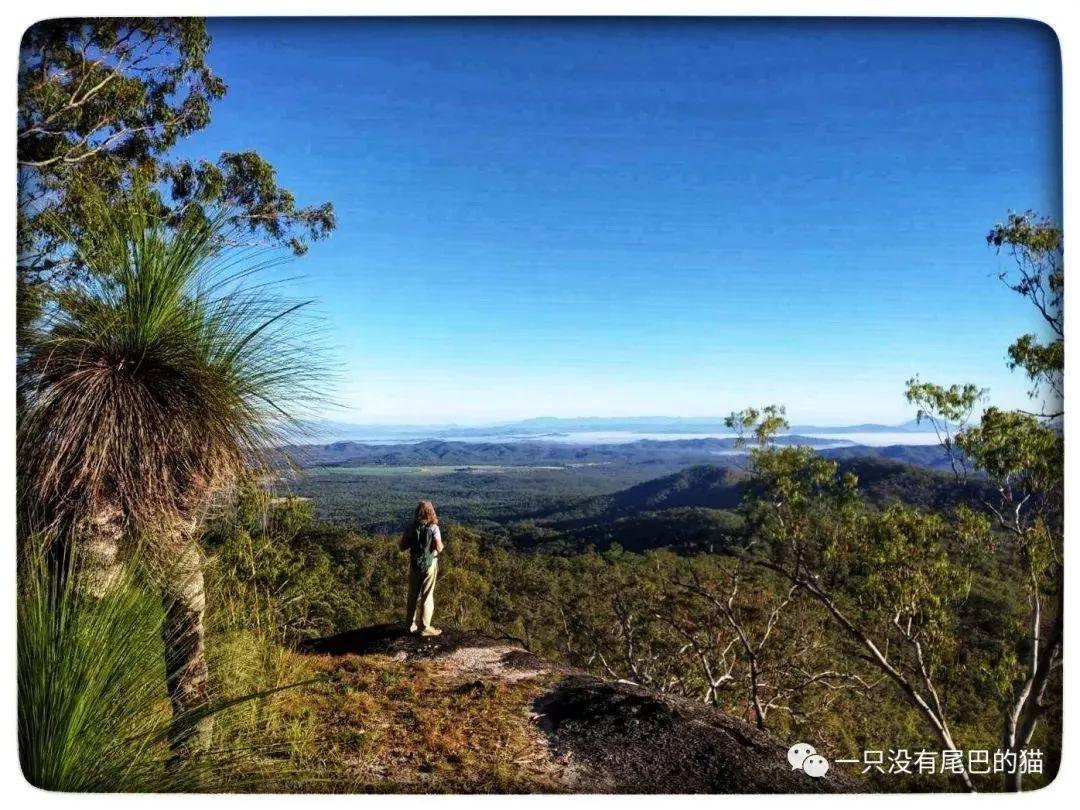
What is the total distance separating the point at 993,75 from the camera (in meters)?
3.18

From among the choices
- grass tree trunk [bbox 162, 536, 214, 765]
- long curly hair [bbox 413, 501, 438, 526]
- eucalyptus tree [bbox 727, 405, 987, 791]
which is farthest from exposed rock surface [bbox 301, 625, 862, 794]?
eucalyptus tree [bbox 727, 405, 987, 791]

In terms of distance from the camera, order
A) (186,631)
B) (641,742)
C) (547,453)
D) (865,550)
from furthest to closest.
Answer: (547,453) → (865,550) → (641,742) → (186,631)

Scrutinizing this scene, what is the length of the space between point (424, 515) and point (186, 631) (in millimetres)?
1669

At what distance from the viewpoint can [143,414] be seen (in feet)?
8.64

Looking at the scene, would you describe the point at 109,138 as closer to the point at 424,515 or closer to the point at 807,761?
the point at 424,515

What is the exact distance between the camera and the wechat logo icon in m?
3.11

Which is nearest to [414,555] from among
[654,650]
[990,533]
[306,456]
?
[306,456]

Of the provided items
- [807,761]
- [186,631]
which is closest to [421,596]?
[186,631]

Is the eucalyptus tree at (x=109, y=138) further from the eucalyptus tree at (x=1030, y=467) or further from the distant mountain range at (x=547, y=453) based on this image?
the eucalyptus tree at (x=1030, y=467)

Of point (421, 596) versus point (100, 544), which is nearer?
point (100, 544)

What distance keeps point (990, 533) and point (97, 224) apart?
5757 mm

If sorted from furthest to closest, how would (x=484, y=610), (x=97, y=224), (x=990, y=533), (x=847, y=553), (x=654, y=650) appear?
1. (x=484, y=610)
2. (x=654, y=650)
3. (x=847, y=553)
4. (x=990, y=533)
5. (x=97, y=224)
